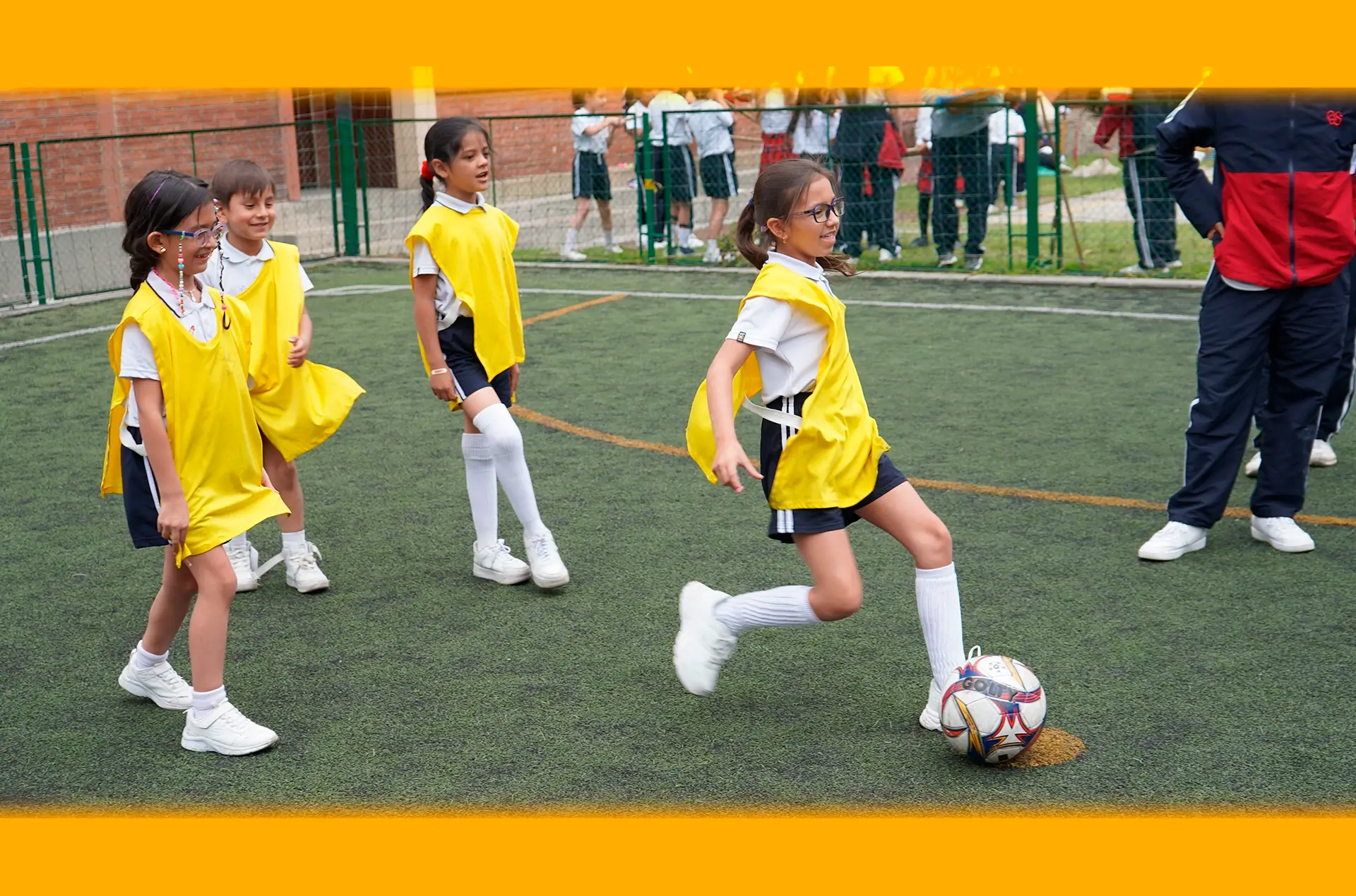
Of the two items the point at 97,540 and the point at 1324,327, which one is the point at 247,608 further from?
the point at 1324,327

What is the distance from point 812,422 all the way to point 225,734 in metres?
1.73

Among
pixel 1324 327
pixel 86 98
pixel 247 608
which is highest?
pixel 86 98

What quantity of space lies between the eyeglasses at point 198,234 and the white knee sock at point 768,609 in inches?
65.3

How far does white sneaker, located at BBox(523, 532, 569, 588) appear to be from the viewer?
502cm

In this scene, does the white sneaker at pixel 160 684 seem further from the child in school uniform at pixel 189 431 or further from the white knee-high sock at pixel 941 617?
the white knee-high sock at pixel 941 617

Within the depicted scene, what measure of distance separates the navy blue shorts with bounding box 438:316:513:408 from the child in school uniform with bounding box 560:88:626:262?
9014 millimetres

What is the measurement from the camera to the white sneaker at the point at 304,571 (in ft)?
16.8

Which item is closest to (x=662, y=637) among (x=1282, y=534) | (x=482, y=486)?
(x=482, y=486)

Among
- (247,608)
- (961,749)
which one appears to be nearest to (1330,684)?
(961,749)

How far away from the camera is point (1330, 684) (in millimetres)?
4039

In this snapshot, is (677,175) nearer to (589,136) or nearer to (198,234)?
(589,136)

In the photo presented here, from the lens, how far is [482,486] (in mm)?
5207

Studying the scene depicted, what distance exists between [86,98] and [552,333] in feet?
22.9

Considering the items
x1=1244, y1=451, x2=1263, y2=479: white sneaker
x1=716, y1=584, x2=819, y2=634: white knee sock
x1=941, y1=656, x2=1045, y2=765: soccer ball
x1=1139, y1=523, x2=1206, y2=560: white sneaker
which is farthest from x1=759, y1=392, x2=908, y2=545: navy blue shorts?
x1=1244, y1=451, x2=1263, y2=479: white sneaker
